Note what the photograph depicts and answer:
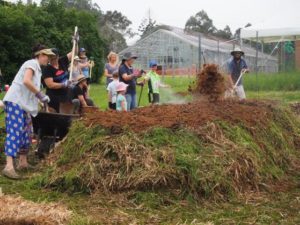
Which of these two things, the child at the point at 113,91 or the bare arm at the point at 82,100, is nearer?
the bare arm at the point at 82,100

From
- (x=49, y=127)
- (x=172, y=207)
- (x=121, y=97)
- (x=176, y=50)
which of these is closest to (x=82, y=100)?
(x=49, y=127)

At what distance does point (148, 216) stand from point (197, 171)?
0.86 meters

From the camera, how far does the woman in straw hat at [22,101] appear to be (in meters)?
7.05

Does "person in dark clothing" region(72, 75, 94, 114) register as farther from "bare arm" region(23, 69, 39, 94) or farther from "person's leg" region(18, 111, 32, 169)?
"bare arm" region(23, 69, 39, 94)

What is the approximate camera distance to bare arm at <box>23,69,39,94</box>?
7016mm

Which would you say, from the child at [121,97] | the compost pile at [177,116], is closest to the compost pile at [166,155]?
the compost pile at [177,116]

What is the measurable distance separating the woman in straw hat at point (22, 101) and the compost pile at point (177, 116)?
0.86 m

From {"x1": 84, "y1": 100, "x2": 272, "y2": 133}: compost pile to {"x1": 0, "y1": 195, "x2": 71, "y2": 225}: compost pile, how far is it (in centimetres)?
154

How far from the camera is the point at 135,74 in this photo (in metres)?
10.7

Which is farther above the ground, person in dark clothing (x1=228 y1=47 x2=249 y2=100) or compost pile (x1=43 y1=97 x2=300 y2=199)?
person in dark clothing (x1=228 y1=47 x2=249 y2=100)

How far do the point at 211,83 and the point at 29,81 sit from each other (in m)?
3.46

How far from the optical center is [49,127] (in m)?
7.79

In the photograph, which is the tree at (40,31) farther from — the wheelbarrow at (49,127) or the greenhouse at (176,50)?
the wheelbarrow at (49,127)

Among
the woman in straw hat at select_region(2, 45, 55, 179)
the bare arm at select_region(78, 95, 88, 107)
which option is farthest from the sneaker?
the bare arm at select_region(78, 95, 88, 107)
